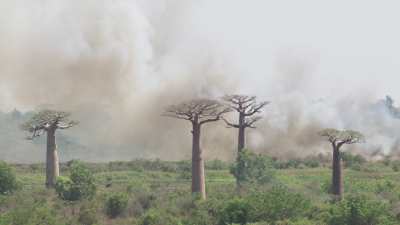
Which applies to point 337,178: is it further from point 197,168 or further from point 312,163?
point 312,163

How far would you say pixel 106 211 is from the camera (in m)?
33.8

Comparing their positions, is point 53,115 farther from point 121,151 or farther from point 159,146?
point 121,151

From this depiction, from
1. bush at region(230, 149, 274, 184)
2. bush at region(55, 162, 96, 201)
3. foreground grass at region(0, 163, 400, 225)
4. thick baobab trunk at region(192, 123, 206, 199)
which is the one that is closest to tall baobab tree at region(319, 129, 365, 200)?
foreground grass at region(0, 163, 400, 225)

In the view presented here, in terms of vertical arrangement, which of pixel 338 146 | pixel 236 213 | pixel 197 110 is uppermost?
pixel 197 110

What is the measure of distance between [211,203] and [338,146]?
9403mm

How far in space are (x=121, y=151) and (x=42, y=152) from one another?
51.9 feet

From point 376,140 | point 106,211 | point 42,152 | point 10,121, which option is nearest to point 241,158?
point 106,211

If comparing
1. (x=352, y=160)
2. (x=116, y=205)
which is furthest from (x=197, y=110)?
(x=352, y=160)

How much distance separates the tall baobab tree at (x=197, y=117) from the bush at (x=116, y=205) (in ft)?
15.3

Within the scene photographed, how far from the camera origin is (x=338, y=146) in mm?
38781

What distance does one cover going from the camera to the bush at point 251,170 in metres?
41.8

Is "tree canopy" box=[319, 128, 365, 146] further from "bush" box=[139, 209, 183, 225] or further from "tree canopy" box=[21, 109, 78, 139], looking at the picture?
"tree canopy" box=[21, 109, 78, 139]

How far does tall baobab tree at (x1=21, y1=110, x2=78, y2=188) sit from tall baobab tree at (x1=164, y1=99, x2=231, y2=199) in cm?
742

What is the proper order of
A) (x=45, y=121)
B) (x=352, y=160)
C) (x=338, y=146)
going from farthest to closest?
(x=352, y=160), (x=45, y=121), (x=338, y=146)
